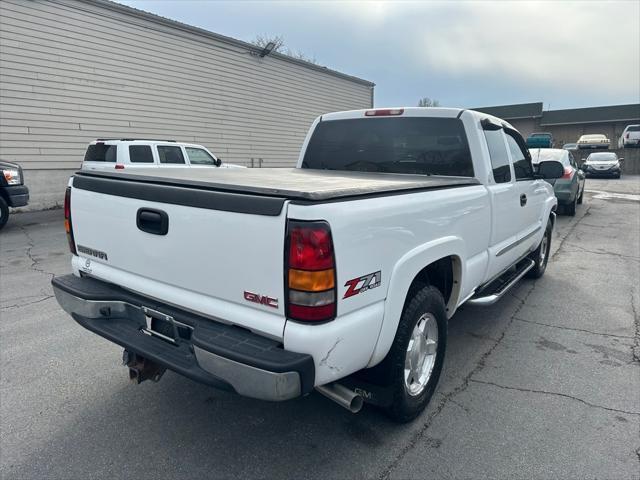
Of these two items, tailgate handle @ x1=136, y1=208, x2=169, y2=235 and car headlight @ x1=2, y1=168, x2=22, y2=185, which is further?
car headlight @ x1=2, y1=168, x2=22, y2=185

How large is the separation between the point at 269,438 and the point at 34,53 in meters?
12.5

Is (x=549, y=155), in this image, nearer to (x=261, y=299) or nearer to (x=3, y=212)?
(x=261, y=299)

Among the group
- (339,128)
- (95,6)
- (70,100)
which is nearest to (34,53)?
(70,100)

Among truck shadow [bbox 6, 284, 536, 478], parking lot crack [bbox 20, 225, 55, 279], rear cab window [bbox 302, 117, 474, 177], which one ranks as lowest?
truck shadow [bbox 6, 284, 536, 478]

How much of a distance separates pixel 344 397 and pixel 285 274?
80 centimetres

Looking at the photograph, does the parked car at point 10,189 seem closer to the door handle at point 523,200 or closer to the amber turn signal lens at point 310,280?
the amber turn signal lens at point 310,280

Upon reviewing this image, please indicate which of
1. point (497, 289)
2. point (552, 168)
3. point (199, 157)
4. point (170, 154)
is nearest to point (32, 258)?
point (170, 154)

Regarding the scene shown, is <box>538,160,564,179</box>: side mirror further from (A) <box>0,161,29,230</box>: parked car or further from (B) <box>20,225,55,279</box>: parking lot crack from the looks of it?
(A) <box>0,161,29,230</box>: parked car

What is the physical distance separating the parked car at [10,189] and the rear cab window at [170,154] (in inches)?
116

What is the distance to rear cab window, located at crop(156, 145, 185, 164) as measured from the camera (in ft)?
35.3

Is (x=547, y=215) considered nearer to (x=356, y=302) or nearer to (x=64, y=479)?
(x=356, y=302)

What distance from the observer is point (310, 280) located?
1.94m

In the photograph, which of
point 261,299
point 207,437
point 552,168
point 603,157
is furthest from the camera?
point 603,157

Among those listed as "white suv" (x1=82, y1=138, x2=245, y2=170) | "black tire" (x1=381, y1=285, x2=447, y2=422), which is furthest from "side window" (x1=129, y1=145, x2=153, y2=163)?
"black tire" (x1=381, y1=285, x2=447, y2=422)
